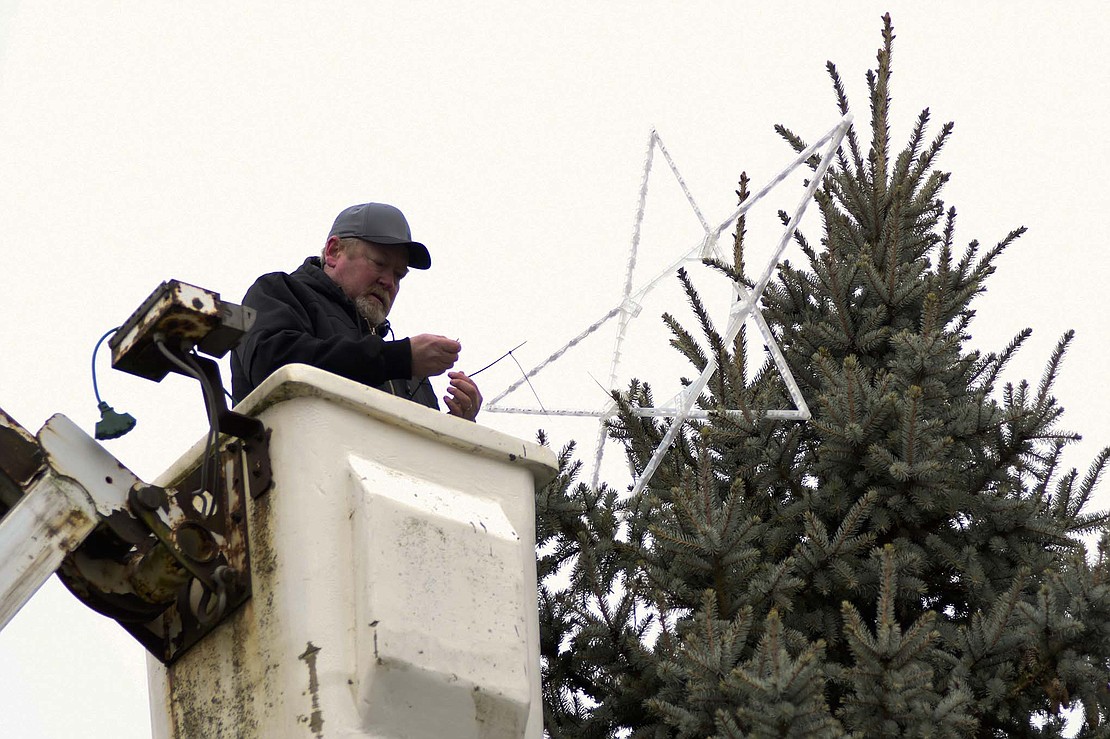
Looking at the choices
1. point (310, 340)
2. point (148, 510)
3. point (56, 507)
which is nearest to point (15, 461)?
point (56, 507)

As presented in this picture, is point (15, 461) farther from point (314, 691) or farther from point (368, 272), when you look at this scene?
point (368, 272)

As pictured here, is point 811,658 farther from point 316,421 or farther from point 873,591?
point 316,421

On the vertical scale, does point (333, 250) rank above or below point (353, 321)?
above

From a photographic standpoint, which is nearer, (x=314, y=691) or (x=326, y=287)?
(x=314, y=691)

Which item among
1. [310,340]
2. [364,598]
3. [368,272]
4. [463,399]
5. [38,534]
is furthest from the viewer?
[368,272]

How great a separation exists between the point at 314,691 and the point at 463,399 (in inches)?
55.6

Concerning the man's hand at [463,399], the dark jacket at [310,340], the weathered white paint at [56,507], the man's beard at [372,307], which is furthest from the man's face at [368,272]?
the weathered white paint at [56,507]

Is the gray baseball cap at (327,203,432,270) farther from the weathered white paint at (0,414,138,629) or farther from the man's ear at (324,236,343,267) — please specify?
the weathered white paint at (0,414,138,629)

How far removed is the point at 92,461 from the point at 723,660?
1.86m

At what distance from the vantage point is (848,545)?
5.35 meters

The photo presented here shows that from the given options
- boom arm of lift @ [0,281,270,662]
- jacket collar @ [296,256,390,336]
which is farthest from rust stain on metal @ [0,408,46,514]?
jacket collar @ [296,256,390,336]

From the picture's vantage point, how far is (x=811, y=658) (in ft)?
14.5

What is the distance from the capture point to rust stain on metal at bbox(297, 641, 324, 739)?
392 cm

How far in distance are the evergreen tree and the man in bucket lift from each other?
0.88 meters
